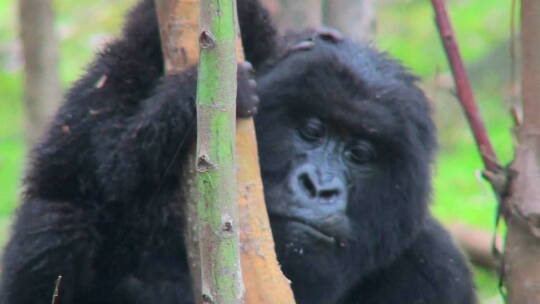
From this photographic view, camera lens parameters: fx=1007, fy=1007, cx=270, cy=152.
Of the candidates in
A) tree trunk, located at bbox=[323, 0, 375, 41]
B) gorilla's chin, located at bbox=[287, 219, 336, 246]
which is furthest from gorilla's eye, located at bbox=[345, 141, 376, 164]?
tree trunk, located at bbox=[323, 0, 375, 41]

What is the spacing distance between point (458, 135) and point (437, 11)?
7843mm

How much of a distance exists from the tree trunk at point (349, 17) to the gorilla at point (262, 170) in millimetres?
921

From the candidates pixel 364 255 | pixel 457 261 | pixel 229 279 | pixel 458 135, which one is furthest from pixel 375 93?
pixel 458 135

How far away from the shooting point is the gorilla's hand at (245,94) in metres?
2.98

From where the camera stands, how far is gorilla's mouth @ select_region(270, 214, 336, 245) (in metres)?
3.67

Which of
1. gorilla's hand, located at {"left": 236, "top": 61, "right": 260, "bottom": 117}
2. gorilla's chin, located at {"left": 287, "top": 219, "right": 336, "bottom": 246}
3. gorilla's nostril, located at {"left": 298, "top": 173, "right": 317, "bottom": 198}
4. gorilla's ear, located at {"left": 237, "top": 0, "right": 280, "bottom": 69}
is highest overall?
gorilla's ear, located at {"left": 237, "top": 0, "right": 280, "bottom": 69}

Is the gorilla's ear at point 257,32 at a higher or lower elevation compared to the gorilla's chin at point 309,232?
higher

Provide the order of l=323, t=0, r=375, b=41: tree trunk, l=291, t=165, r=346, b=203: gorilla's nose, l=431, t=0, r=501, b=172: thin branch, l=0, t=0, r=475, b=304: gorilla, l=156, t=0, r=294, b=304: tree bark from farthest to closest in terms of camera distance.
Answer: l=323, t=0, r=375, b=41: tree trunk
l=431, t=0, r=501, b=172: thin branch
l=291, t=165, r=346, b=203: gorilla's nose
l=0, t=0, r=475, b=304: gorilla
l=156, t=0, r=294, b=304: tree bark

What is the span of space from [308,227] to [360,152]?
1.53 feet

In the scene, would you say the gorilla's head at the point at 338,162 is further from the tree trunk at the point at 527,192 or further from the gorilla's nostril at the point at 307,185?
the tree trunk at the point at 527,192

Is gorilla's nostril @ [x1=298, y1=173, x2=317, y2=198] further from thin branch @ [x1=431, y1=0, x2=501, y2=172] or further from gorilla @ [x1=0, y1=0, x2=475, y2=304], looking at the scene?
thin branch @ [x1=431, y1=0, x2=501, y2=172]

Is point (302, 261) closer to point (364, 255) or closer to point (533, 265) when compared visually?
point (364, 255)

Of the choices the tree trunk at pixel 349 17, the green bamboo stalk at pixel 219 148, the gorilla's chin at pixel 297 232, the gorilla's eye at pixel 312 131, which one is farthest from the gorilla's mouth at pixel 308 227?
the tree trunk at pixel 349 17

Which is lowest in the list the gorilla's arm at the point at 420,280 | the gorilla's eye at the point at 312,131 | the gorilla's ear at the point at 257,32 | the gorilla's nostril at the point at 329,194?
the gorilla's arm at the point at 420,280
